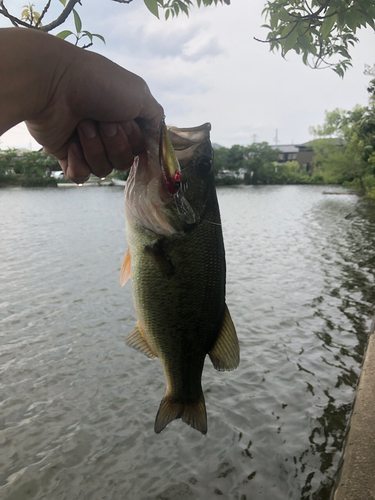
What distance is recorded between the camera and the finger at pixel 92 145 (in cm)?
172

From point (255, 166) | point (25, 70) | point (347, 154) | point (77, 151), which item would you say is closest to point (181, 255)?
point (77, 151)

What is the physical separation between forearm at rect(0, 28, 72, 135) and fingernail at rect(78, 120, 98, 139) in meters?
0.22

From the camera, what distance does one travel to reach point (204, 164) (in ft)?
6.10

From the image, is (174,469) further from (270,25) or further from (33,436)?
(270,25)

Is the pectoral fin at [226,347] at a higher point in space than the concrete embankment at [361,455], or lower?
higher

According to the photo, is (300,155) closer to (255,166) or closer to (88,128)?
(255,166)

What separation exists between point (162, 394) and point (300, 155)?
10872cm

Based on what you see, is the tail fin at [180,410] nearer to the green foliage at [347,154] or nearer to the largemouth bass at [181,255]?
the largemouth bass at [181,255]

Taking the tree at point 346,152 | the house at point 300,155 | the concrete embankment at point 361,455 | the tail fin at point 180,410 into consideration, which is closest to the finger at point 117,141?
the tail fin at point 180,410

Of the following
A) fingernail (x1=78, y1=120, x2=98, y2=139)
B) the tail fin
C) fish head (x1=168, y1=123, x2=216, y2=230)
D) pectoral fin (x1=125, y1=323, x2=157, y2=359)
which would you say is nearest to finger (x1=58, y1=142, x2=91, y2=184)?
fingernail (x1=78, y1=120, x2=98, y2=139)

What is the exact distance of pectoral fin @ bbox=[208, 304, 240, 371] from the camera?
194cm

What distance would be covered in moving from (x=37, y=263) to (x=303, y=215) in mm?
19768

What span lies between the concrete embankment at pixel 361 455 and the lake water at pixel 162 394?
70cm

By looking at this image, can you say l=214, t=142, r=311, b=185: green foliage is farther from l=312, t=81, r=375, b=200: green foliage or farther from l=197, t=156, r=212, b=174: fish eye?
l=197, t=156, r=212, b=174: fish eye
